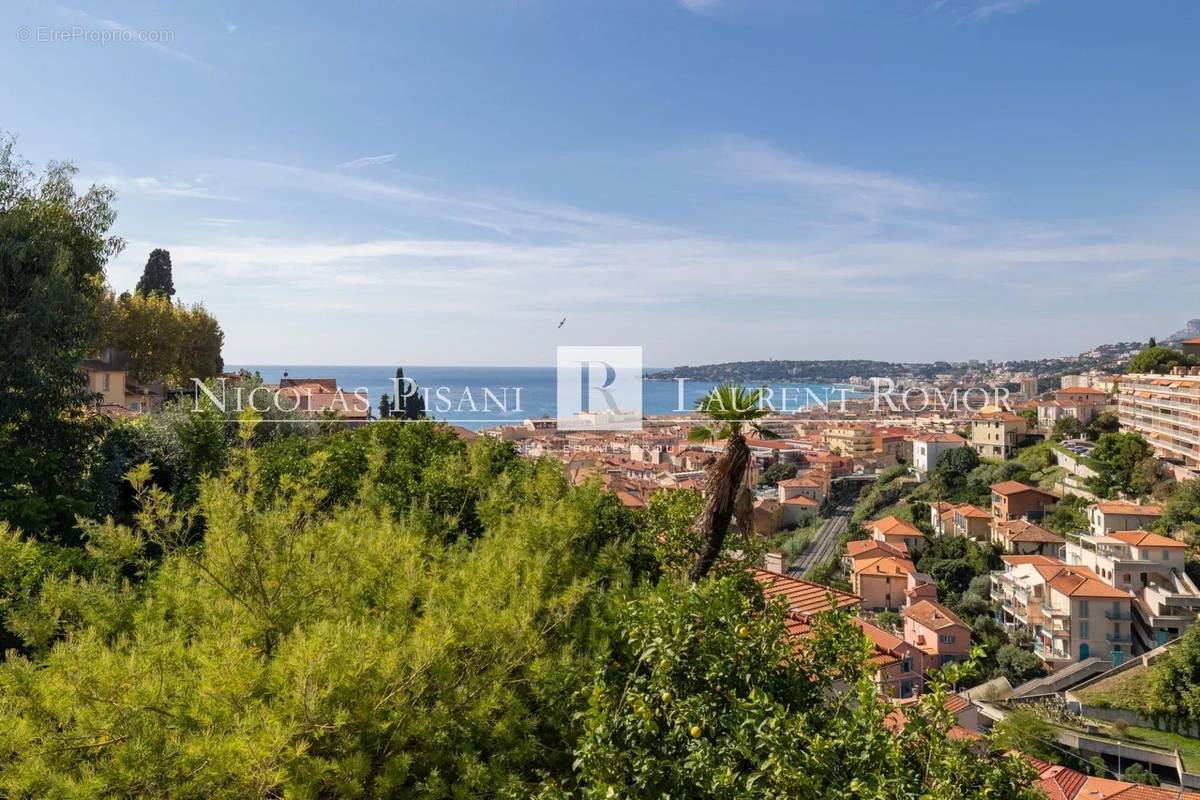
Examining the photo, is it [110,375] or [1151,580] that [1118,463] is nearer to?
[1151,580]

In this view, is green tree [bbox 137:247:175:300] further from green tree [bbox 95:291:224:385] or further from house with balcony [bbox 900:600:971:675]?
house with balcony [bbox 900:600:971:675]

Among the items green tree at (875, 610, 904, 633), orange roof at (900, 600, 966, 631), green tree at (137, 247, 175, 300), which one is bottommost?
green tree at (875, 610, 904, 633)

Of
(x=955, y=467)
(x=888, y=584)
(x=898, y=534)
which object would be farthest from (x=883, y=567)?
(x=955, y=467)

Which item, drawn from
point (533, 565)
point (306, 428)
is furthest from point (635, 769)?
point (306, 428)

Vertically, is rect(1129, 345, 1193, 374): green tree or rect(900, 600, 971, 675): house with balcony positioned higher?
rect(1129, 345, 1193, 374): green tree

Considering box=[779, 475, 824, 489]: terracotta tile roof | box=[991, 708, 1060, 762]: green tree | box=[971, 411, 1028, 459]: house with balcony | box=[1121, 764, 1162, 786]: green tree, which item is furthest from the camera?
box=[971, 411, 1028, 459]: house with balcony

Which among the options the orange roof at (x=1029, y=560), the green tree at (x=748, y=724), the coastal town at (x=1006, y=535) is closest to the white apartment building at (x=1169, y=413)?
the coastal town at (x=1006, y=535)

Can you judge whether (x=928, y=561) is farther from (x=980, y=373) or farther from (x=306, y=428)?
(x=980, y=373)

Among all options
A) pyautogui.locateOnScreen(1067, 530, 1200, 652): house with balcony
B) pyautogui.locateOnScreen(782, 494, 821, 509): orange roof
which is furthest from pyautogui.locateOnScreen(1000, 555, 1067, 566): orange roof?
pyautogui.locateOnScreen(782, 494, 821, 509): orange roof
